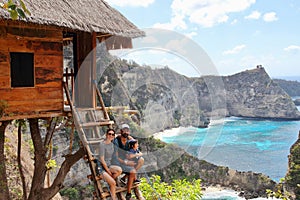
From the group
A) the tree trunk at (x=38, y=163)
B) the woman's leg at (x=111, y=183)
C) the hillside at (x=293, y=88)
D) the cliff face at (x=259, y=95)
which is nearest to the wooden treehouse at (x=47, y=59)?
the woman's leg at (x=111, y=183)

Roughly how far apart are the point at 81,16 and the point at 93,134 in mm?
1953

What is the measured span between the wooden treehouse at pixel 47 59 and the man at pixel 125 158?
192 millimetres

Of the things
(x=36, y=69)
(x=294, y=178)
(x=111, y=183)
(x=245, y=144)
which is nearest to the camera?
(x=111, y=183)

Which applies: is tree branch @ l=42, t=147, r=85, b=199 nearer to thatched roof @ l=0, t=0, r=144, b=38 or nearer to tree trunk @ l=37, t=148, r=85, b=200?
tree trunk @ l=37, t=148, r=85, b=200

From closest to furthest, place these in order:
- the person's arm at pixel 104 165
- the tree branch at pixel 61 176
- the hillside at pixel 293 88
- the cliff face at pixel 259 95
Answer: the person's arm at pixel 104 165
the tree branch at pixel 61 176
the cliff face at pixel 259 95
the hillside at pixel 293 88

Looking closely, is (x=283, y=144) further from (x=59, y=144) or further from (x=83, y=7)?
(x=83, y=7)

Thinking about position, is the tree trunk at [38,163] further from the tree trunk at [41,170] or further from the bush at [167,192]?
the bush at [167,192]

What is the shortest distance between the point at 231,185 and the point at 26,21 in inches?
1365

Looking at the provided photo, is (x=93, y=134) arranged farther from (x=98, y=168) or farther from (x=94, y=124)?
(x=98, y=168)

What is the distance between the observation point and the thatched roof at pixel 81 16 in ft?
16.3

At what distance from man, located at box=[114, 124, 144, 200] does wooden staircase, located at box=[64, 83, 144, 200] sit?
0.45 ft

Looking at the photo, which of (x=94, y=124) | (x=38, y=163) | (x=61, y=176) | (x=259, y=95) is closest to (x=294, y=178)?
(x=61, y=176)

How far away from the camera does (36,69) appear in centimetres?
539

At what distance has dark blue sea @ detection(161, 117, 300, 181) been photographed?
4559 cm
